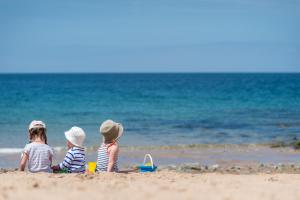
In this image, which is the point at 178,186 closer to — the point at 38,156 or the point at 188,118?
the point at 38,156

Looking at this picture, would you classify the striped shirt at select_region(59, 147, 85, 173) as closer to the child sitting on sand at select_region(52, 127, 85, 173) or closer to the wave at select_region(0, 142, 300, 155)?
the child sitting on sand at select_region(52, 127, 85, 173)

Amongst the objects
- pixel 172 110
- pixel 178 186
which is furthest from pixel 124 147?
pixel 172 110

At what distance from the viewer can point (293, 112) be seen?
3388 cm

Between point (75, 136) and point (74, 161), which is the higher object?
point (75, 136)

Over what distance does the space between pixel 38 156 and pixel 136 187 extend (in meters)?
2.19

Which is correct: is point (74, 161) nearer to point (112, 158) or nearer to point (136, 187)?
point (112, 158)

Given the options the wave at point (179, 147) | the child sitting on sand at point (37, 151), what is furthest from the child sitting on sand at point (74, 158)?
the wave at point (179, 147)

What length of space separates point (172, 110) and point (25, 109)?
8842 millimetres

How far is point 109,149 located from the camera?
31.4 feet

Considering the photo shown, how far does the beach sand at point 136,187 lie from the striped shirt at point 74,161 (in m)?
0.85

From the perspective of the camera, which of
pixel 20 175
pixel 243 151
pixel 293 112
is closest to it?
pixel 20 175

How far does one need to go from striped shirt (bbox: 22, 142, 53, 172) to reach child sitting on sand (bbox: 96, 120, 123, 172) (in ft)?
2.90

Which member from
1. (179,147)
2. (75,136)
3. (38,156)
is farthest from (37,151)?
(179,147)

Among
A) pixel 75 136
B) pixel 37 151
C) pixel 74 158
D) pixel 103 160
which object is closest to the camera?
pixel 37 151
